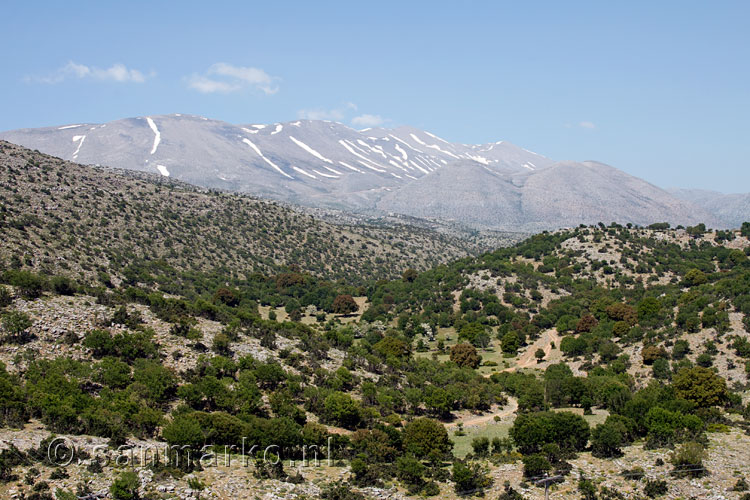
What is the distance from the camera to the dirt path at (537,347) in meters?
75.6

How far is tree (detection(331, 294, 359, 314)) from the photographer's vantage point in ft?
344

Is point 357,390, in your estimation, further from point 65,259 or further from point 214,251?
point 214,251

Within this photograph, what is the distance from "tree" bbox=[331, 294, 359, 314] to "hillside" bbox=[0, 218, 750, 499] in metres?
14.3

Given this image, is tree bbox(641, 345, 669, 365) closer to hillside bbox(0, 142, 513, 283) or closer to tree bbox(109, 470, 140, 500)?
tree bbox(109, 470, 140, 500)

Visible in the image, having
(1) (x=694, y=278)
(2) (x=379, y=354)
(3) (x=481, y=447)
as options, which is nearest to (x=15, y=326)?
(3) (x=481, y=447)

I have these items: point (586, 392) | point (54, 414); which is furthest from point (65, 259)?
point (586, 392)

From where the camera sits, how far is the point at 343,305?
10488cm

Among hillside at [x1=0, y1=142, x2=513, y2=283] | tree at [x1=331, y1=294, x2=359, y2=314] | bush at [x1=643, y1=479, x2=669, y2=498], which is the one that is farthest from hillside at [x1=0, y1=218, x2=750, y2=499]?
hillside at [x1=0, y1=142, x2=513, y2=283]

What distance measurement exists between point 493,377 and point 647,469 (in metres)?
30.0

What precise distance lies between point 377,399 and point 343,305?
5535cm

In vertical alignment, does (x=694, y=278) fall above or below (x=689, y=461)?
above

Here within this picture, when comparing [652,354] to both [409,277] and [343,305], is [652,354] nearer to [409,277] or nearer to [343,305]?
[343,305]

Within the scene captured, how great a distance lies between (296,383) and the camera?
161ft

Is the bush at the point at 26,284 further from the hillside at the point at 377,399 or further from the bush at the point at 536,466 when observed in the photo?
the bush at the point at 536,466
